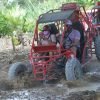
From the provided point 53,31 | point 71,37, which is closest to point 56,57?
point 71,37

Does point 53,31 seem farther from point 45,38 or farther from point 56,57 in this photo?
point 56,57

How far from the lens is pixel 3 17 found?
18.3 meters

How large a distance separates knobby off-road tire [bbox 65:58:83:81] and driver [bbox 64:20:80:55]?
0.56m

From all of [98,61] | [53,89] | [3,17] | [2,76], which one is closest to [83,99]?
[53,89]

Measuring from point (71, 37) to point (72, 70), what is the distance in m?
1.18

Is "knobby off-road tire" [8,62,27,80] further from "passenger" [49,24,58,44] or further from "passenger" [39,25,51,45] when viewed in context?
"passenger" [49,24,58,44]

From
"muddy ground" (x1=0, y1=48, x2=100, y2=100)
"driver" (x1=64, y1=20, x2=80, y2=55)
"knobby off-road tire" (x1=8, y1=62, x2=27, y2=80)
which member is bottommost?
"muddy ground" (x1=0, y1=48, x2=100, y2=100)

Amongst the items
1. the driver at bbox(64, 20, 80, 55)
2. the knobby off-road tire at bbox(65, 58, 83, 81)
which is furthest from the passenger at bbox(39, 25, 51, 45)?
the knobby off-road tire at bbox(65, 58, 83, 81)

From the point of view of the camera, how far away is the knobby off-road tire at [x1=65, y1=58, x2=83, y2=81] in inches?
354

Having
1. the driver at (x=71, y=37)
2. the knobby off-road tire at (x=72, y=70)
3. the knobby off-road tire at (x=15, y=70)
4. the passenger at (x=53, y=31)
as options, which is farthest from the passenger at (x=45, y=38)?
the knobby off-road tire at (x=72, y=70)

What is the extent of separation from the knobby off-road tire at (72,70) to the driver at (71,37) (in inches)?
22.1

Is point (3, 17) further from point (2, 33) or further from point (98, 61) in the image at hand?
point (98, 61)

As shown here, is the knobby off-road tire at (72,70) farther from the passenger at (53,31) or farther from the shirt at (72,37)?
the passenger at (53,31)

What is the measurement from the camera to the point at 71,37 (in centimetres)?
988
